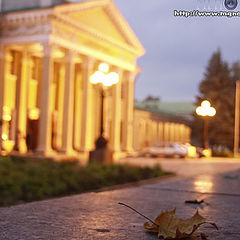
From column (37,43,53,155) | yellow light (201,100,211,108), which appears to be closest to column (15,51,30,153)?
column (37,43,53,155)

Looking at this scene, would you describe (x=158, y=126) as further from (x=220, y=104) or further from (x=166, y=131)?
(x=220, y=104)

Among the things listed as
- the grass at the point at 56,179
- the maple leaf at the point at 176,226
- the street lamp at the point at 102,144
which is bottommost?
the grass at the point at 56,179

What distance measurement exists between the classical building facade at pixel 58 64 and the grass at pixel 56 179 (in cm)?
1038

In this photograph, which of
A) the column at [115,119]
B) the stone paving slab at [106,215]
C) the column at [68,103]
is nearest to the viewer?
the stone paving slab at [106,215]

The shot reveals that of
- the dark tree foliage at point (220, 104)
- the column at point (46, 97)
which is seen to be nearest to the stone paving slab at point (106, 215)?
the column at point (46, 97)

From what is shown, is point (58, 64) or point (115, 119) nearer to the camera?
point (115, 119)

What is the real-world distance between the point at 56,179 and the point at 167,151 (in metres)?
26.4

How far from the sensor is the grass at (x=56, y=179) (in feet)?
41.4

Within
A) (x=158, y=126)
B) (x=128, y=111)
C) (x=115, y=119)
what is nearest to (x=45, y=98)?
(x=115, y=119)

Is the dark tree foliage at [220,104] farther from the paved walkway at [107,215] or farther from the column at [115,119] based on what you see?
the paved walkway at [107,215]

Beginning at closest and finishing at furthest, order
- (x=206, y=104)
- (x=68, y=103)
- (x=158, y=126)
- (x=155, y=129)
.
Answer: (x=206, y=104)
(x=68, y=103)
(x=155, y=129)
(x=158, y=126)

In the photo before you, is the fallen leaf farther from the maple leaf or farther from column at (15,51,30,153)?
column at (15,51,30,153)

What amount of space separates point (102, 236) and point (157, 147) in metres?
34.8

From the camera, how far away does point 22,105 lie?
102ft
